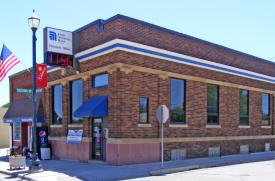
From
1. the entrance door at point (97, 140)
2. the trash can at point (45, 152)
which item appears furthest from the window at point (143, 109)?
the trash can at point (45, 152)

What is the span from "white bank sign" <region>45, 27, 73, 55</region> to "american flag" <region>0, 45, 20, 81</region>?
169 cm

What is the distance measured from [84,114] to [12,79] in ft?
42.7

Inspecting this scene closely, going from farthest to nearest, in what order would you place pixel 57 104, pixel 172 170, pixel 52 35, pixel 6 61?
pixel 57 104 → pixel 52 35 → pixel 6 61 → pixel 172 170

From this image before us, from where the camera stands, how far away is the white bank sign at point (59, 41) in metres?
16.0

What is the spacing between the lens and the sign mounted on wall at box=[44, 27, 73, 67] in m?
16.0

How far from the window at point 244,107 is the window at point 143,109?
9.01m

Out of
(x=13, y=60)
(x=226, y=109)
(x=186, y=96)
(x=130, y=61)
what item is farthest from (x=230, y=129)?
(x=13, y=60)

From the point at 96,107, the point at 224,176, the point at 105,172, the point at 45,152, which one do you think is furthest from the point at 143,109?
the point at 45,152

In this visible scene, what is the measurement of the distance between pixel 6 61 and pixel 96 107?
5134 millimetres

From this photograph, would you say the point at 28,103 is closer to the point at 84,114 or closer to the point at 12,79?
the point at 12,79

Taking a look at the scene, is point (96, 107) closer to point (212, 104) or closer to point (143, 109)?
point (143, 109)

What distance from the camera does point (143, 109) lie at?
Result: 15.3m

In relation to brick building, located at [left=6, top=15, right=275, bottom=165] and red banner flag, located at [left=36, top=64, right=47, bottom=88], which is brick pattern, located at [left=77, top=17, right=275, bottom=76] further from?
red banner flag, located at [left=36, top=64, right=47, bottom=88]

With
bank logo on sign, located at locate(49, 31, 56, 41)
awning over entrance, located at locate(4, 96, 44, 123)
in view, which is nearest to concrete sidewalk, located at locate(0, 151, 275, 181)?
awning over entrance, located at locate(4, 96, 44, 123)
